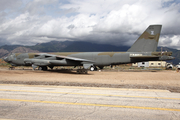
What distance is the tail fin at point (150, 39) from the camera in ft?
107

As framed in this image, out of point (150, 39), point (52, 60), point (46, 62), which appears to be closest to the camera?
point (46, 62)

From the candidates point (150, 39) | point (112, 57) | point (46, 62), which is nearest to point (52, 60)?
point (46, 62)

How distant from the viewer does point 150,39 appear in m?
32.6

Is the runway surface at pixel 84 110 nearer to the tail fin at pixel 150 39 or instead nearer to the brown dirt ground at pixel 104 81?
the brown dirt ground at pixel 104 81

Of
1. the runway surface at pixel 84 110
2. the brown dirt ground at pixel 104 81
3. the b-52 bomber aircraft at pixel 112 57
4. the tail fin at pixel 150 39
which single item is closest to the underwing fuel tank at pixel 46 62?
the b-52 bomber aircraft at pixel 112 57

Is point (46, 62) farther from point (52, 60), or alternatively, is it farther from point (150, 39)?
point (150, 39)

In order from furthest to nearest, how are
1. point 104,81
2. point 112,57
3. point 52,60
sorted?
point 112,57, point 52,60, point 104,81

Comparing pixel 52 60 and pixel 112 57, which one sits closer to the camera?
pixel 52 60

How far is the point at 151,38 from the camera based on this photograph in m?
32.6

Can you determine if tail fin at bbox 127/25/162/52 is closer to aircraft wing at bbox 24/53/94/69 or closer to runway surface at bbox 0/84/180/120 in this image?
aircraft wing at bbox 24/53/94/69

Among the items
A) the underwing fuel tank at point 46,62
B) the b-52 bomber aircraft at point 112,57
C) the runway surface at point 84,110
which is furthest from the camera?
the b-52 bomber aircraft at point 112,57

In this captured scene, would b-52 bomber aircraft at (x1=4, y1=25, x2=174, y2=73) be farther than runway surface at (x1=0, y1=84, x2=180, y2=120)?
Yes

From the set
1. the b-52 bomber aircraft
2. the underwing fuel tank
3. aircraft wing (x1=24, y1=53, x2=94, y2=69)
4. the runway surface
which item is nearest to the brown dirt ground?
the runway surface

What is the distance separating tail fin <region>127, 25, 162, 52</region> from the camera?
32.5 meters
